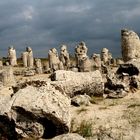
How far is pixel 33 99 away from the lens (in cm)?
1332

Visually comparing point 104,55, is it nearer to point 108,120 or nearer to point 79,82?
point 79,82

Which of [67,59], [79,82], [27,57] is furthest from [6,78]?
[27,57]

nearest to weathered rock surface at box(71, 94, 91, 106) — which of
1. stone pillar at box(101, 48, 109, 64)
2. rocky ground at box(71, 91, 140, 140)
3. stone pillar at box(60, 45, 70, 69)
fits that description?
rocky ground at box(71, 91, 140, 140)

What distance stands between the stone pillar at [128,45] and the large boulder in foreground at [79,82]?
47.0 ft

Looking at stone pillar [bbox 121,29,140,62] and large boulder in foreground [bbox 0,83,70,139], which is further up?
stone pillar [bbox 121,29,140,62]

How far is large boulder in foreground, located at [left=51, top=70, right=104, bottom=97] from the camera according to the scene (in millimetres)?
17188

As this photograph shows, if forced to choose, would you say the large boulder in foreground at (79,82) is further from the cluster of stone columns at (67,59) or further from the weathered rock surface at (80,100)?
the cluster of stone columns at (67,59)

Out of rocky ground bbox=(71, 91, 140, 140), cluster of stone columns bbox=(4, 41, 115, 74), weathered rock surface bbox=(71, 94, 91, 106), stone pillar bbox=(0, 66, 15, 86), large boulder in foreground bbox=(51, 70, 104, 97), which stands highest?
cluster of stone columns bbox=(4, 41, 115, 74)

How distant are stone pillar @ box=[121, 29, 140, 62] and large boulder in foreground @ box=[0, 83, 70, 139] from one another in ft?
63.4

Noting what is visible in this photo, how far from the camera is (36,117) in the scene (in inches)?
514

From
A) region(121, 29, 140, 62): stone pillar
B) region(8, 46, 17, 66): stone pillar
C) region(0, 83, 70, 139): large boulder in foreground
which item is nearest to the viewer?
region(0, 83, 70, 139): large boulder in foreground

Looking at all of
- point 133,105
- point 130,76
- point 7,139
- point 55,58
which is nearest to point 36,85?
point 7,139

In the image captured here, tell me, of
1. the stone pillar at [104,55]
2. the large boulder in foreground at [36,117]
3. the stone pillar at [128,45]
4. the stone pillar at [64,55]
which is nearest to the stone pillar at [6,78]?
the stone pillar at [128,45]

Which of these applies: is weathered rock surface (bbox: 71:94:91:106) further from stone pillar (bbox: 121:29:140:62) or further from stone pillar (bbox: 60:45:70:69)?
stone pillar (bbox: 60:45:70:69)
